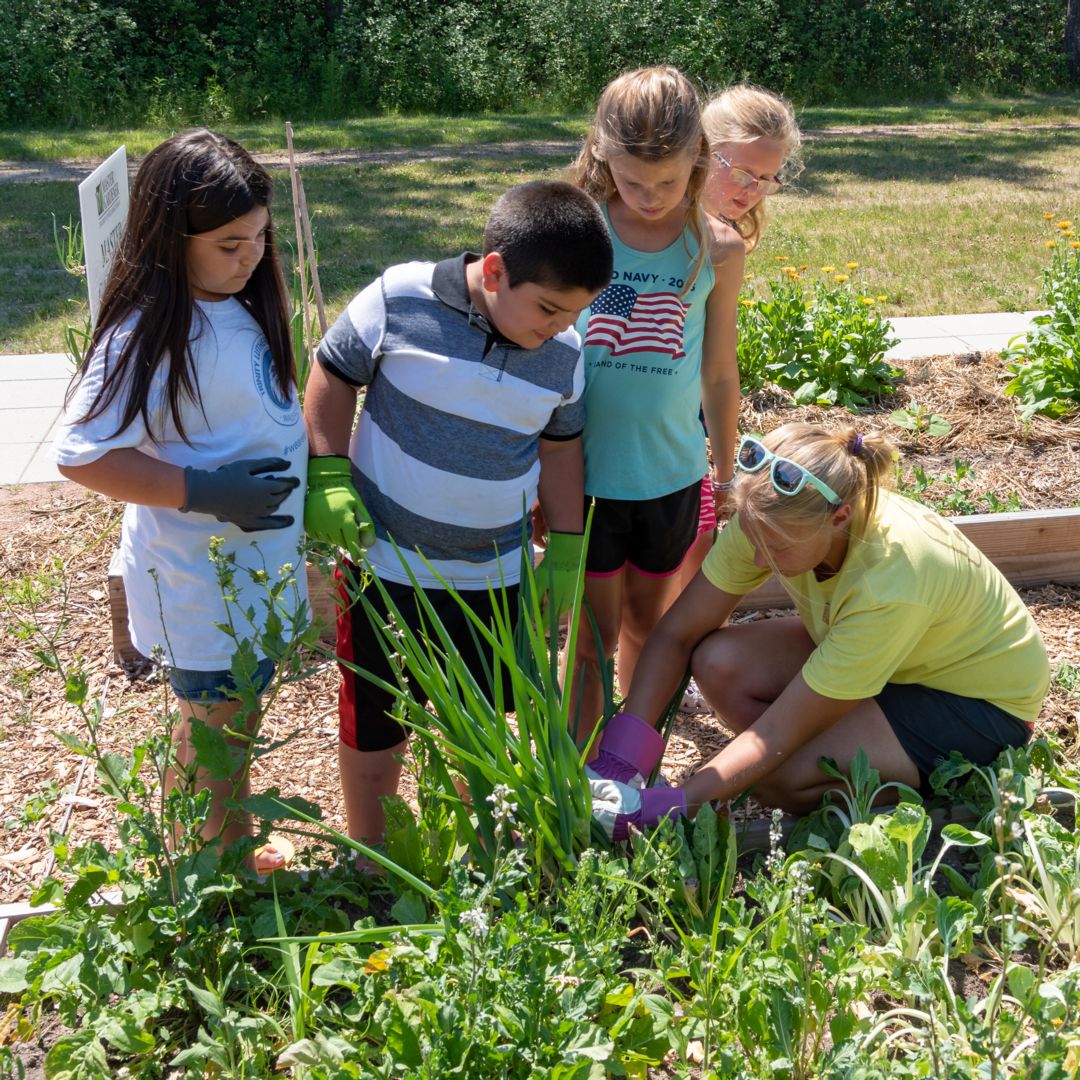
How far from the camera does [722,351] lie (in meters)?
2.74

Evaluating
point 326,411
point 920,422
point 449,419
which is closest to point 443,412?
point 449,419

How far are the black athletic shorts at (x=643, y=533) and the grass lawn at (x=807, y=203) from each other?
10.1 ft

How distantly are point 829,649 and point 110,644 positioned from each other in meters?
2.02

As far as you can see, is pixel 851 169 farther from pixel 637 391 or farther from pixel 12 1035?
pixel 12 1035

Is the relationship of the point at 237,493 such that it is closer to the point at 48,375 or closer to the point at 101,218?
the point at 101,218

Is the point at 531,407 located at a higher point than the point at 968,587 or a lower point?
higher

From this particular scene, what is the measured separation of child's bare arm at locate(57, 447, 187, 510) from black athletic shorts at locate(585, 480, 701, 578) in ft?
2.98

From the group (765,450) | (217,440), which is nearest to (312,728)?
(217,440)

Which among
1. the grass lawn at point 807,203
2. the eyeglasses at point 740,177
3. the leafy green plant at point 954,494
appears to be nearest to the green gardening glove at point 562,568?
the eyeglasses at point 740,177

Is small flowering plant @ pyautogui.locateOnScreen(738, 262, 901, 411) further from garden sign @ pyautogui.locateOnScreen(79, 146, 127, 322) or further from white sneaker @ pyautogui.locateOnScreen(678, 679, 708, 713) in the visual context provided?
garden sign @ pyautogui.locateOnScreen(79, 146, 127, 322)

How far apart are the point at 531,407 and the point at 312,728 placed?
1.25m

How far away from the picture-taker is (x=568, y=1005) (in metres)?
1.59

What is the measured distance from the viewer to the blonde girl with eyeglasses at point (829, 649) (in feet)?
7.22

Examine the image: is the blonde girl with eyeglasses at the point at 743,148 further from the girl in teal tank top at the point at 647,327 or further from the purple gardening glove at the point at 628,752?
the purple gardening glove at the point at 628,752
